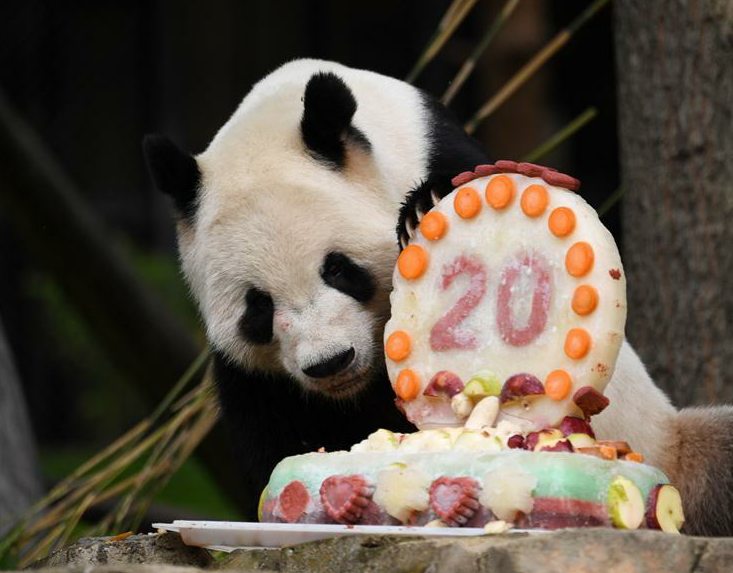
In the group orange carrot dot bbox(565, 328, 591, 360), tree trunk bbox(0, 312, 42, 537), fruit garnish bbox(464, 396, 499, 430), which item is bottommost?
tree trunk bbox(0, 312, 42, 537)

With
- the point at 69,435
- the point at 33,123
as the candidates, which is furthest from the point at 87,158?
the point at 69,435

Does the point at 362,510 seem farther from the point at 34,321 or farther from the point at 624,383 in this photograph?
the point at 34,321

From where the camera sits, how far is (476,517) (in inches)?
94.2

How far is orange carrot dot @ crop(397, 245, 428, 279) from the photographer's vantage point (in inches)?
114

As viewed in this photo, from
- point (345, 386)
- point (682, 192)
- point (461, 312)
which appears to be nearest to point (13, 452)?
point (345, 386)

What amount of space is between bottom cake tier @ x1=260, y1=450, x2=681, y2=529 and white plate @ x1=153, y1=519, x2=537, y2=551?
6 cm

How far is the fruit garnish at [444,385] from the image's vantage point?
275 cm

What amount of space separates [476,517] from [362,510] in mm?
235

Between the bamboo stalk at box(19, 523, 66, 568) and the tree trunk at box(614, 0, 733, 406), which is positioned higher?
the tree trunk at box(614, 0, 733, 406)

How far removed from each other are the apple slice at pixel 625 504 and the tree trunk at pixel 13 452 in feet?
11.5

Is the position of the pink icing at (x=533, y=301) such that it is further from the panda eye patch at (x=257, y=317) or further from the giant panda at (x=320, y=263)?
the panda eye patch at (x=257, y=317)

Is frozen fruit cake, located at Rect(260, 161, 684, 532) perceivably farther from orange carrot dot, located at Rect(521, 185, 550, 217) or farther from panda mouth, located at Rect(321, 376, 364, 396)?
panda mouth, located at Rect(321, 376, 364, 396)

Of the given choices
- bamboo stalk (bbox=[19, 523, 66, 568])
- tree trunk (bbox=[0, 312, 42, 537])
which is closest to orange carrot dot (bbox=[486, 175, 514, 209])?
bamboo stalk (bbox=[19, 523, 66, 568])

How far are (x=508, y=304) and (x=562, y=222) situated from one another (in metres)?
0.21
